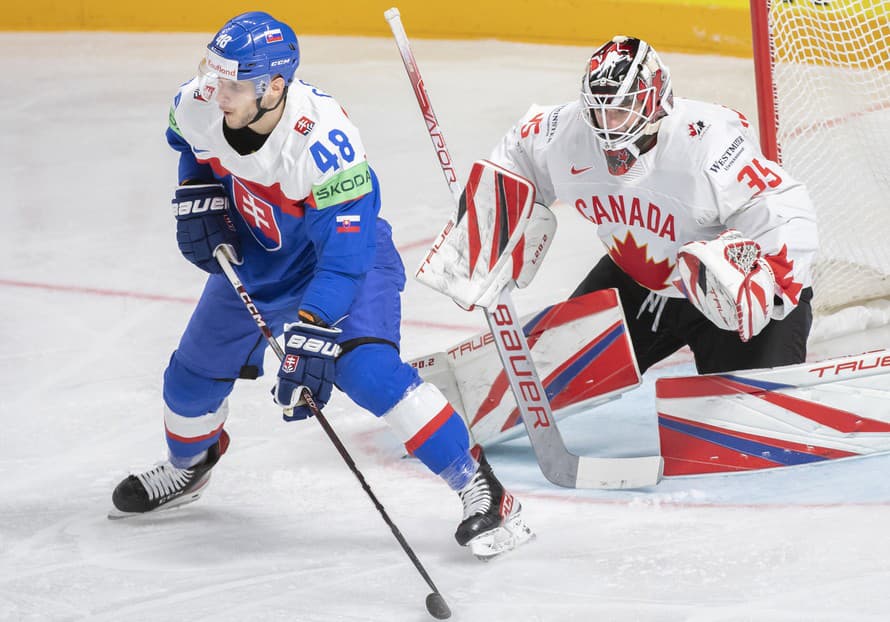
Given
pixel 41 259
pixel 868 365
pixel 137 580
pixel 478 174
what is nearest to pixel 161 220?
pixel 41 259

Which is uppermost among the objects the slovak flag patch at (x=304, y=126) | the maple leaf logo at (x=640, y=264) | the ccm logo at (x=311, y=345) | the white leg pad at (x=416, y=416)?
the slovak flag patch at (x=304, y=126)

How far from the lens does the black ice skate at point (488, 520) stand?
2.55m

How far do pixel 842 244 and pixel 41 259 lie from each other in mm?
2585

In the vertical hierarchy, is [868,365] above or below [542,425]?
above

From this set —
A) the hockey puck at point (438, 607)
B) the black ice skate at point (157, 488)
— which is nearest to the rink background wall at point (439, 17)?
the black ice skate at point (157, 488)

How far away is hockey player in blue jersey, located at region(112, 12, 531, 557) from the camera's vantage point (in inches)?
96.2

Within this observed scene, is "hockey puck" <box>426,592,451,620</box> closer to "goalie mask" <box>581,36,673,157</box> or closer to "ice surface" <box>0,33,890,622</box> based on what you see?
"ice surface" <box>0,33,890,622</box>

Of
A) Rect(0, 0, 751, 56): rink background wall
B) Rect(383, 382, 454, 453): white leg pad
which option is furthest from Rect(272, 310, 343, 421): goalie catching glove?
Rect(0, 0, 751, 56): rink background wall

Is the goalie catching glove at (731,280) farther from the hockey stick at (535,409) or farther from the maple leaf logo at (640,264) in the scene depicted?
the hockey stick at (535,409)

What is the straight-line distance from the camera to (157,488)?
2.89 meters

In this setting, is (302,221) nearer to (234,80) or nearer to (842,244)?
(234,80)

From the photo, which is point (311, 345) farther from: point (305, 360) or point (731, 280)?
point (731, 280)

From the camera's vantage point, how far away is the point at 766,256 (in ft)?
8.96

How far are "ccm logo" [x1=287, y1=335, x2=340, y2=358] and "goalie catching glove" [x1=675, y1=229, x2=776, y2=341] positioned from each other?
0.76 m
